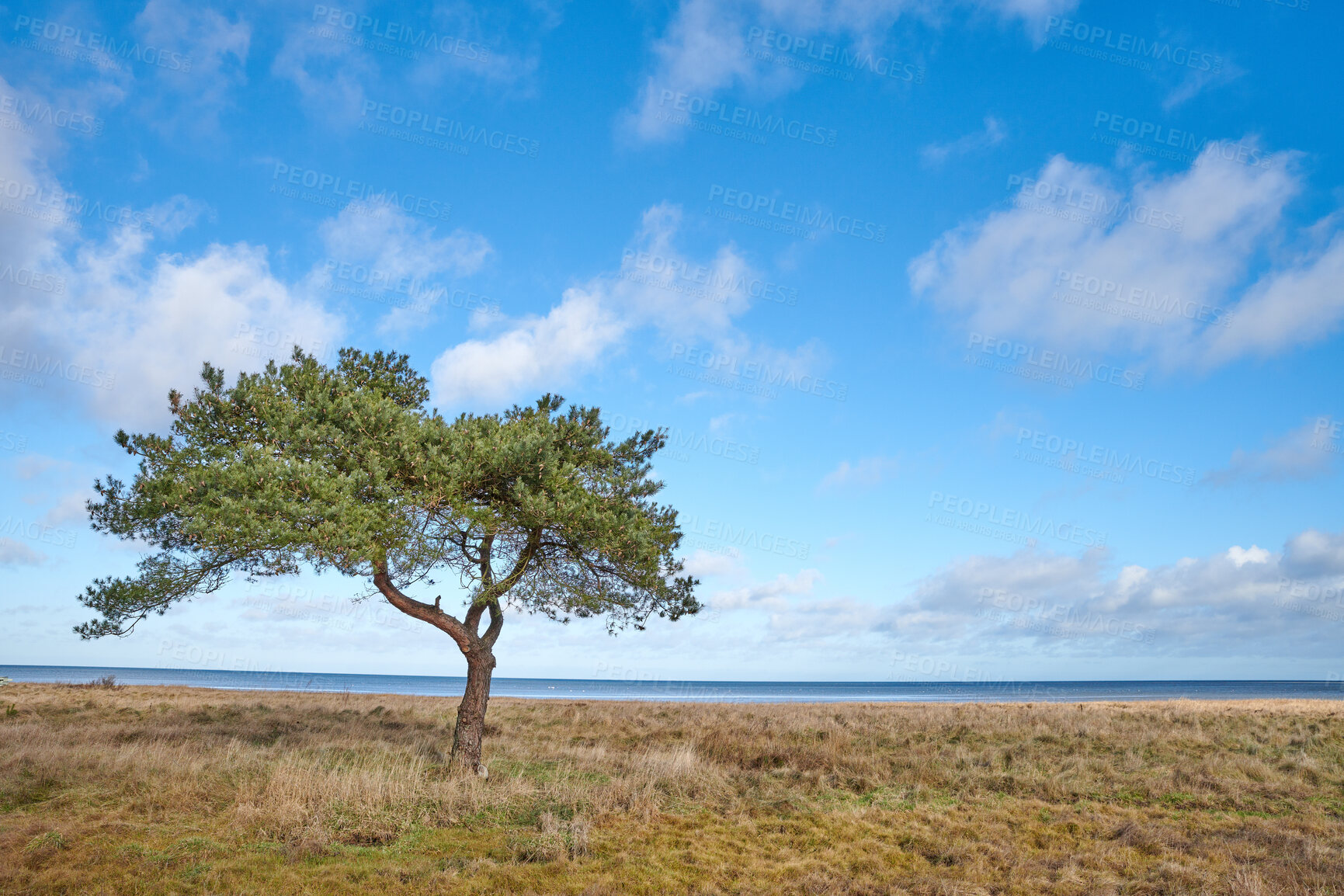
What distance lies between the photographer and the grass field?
751 centimetres

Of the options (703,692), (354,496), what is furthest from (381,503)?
(703,692)

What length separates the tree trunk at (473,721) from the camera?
1308 cm

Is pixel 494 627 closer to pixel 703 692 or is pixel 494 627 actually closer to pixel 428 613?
pixel 428 613

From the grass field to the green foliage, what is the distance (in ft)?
11.1

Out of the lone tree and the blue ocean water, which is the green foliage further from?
the blue ocean water

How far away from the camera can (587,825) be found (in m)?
9.20

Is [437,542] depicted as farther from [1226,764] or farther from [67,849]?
[1226,764]

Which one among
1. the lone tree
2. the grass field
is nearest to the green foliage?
the lone tree

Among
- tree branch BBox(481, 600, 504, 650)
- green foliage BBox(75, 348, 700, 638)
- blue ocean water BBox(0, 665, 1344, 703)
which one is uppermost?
green foliage BBox(75, 348, 700, 638)

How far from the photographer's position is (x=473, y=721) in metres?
13.3

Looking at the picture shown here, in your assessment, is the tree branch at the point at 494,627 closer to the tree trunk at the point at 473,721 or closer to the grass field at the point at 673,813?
the tree trunk at the point at 473,721

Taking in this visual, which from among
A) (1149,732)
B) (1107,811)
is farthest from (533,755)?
(1149,732)

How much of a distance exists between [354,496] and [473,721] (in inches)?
207

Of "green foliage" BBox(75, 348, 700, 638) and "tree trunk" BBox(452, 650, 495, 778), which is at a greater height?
"green foliage" BBox(75, 348, 700, 638)
